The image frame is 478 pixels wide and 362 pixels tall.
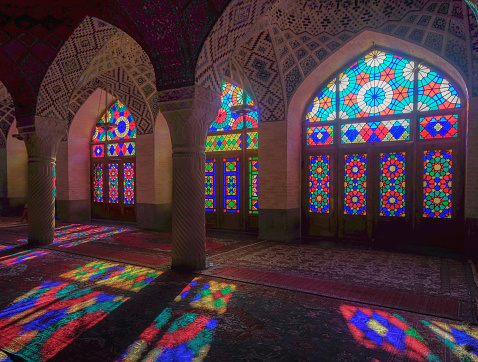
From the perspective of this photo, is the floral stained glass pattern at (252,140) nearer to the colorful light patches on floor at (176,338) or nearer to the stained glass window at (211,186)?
the stained glass window at (211,186)

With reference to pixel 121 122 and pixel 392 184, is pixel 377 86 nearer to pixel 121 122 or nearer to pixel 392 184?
pixel 392 184

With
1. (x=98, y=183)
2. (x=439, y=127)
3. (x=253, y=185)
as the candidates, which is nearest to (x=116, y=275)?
(x=253, y=185)

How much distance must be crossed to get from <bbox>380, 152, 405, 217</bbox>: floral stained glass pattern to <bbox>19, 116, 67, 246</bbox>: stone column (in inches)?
267

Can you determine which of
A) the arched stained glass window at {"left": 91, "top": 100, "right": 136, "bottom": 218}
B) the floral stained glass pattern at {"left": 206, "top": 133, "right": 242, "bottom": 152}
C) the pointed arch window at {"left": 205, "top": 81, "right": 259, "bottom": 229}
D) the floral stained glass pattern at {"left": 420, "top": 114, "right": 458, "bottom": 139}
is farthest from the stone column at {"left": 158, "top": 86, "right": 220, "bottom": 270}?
the arched stained glass window at {"left": 91, "top": 100, "right": 136, "bottom": 218}

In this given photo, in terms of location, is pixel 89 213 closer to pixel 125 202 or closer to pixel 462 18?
pixel 125 202

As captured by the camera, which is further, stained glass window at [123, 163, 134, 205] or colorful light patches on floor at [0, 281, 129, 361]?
stained glass window at [123, 163, 134, 205]

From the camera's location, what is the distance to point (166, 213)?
10.1 meters

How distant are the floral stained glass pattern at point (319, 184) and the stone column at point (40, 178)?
5564 millimetres

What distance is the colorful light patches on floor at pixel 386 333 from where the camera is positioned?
109 inches

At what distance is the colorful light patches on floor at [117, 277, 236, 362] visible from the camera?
2.71 meters

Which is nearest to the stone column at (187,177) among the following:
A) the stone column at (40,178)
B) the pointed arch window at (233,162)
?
the stone column at (40,178)

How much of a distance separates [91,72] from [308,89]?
5061 millimetres

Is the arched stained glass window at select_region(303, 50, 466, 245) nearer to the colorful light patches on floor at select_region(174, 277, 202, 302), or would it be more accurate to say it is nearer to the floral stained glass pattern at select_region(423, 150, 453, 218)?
the floral stained glass pattern at select_region(423, 150, 453, 218)

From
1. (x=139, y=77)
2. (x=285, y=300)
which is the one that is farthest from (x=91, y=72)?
(x=285, y=300)
